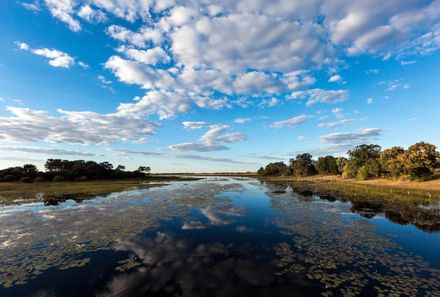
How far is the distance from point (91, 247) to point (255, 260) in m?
10.3

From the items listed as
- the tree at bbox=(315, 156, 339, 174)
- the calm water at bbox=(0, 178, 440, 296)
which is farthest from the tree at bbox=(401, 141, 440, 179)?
the tree at bbox=(315, 156, 339, 174)

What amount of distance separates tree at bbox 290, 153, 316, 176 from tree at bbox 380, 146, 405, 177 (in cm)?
9161

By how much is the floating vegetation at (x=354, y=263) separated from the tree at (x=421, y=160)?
47625 millimetres

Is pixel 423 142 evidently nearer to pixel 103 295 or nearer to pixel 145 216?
pixel 145 216

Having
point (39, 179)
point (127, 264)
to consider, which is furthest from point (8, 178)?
point (127, 264)

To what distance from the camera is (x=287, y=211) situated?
29.6 meters

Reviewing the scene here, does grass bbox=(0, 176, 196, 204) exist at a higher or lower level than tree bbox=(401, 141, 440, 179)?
lower

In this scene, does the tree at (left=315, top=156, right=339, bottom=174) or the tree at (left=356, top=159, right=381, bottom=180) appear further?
the tree at (left=315, top=156, right=339, bottom=174)

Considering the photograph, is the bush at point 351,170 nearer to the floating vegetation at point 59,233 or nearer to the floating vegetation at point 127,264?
the floating vegetation at point 59,233

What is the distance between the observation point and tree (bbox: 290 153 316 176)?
547 feet

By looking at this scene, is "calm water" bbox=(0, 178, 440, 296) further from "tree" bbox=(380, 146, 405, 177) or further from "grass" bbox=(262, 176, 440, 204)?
"tree" bbox=(380, 146, 405, 177)

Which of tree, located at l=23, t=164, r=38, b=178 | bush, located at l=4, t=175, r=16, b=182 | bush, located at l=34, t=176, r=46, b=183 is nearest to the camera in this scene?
bush, located at l=4, t=175, r=16, b=182

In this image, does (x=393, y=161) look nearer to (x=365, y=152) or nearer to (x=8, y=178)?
(x=365, y=152)

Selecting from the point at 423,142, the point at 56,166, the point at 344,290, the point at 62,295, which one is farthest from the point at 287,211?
the point at 56,166
